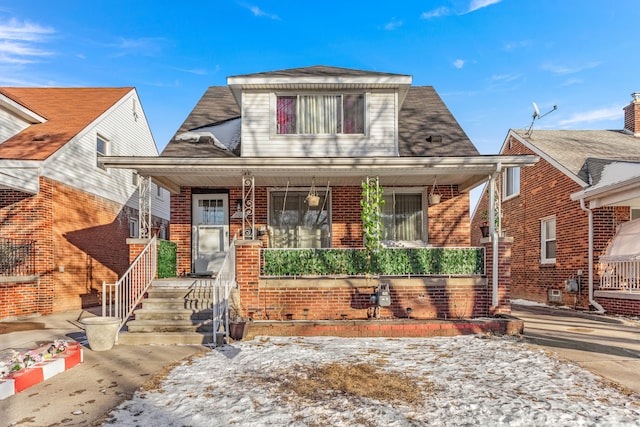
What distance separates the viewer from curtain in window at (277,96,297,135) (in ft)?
33.4

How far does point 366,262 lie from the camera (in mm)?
8539

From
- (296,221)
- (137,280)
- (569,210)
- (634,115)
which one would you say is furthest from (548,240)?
(137,280)

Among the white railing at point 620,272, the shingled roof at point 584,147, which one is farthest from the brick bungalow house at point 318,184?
the shingled roof at point 584,147

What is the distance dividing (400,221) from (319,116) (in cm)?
349

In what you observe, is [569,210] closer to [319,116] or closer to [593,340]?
[593,340]

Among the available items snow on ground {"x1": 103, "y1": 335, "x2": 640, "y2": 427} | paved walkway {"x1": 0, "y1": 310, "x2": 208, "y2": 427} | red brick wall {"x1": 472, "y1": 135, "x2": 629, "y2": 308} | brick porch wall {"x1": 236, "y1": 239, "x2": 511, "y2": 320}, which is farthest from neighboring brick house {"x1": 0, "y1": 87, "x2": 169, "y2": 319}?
red brick wall {"x1": 472, "y1": 135, "x2": 629, "y2": 308}

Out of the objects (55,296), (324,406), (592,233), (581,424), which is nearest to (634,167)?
(592,233)

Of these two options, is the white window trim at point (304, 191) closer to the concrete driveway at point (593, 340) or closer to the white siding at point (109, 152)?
the concrete driveway at point (593, 340)

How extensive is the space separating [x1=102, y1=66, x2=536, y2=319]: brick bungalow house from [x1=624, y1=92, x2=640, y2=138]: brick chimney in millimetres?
8702

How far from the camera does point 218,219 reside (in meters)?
10.8

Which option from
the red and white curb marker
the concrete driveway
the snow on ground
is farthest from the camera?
the concrete driveway

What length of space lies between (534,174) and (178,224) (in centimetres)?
1169

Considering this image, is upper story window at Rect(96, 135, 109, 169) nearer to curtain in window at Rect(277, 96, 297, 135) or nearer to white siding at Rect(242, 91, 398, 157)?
white siding at Rect(242, 91, 398, 157)

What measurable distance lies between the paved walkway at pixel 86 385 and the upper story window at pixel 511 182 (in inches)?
524
